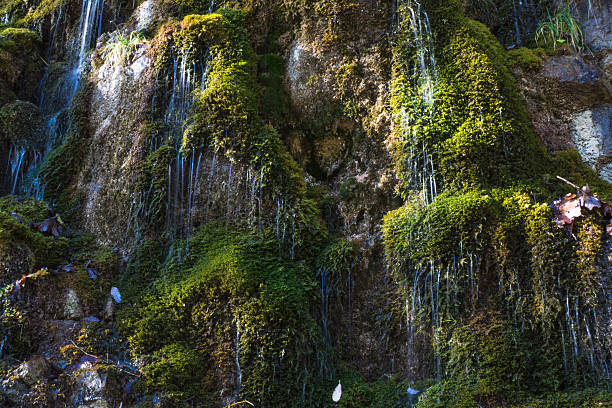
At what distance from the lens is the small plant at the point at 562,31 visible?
6160mm

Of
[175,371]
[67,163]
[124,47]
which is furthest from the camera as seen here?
A: [124,47]

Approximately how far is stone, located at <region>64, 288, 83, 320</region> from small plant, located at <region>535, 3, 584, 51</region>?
5.56 m

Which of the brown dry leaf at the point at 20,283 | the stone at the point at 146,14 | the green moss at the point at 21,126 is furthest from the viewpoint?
the stone at the point at 146,14

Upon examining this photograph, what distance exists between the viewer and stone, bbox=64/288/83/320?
4.72 meters

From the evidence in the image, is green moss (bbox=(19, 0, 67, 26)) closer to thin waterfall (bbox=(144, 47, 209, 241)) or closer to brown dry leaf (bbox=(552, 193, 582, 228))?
thin waterfall (bbox=(144, 47, 209, 241))

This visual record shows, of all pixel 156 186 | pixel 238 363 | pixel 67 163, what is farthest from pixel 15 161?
pixel 238 363

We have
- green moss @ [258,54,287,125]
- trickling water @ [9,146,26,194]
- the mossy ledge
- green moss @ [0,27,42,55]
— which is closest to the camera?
the mossy ledge

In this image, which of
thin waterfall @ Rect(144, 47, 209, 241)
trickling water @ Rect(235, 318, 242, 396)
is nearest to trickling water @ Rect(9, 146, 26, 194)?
thin waterfall @ Rect(144, 47, 209, 241)

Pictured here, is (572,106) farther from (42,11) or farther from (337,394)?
(42,11)

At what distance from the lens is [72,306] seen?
188 inches

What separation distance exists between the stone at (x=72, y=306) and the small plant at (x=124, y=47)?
2.92 metres

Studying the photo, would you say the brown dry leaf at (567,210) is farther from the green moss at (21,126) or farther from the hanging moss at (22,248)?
the green moss at (21,126)

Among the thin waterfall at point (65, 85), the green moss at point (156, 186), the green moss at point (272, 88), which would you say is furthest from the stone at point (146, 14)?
the green moss at point (156, 186)

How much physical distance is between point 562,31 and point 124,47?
5016mm
